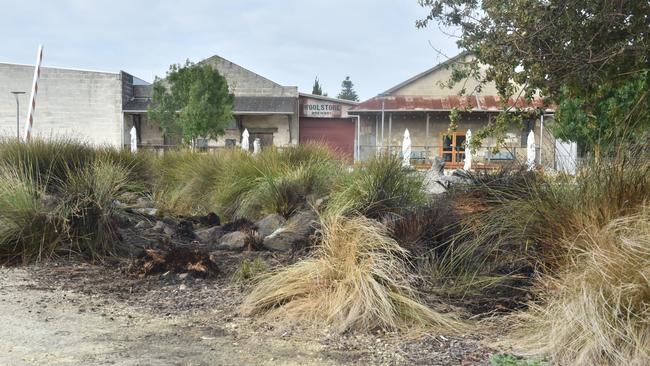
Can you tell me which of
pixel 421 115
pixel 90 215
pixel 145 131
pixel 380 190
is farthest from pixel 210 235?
pixel 145 131

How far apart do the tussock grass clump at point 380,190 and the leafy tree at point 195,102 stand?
752 inches

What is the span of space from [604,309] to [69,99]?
3800 centimetres

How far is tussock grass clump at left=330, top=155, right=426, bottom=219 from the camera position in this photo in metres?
6.57

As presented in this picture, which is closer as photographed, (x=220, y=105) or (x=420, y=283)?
(x=420, y=283)

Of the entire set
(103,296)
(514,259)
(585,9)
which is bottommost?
(103,296)

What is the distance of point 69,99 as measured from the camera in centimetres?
3691

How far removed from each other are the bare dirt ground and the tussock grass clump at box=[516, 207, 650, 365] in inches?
16.0

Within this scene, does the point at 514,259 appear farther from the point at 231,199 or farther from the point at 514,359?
the point at 231,199

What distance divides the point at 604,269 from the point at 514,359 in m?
0.74

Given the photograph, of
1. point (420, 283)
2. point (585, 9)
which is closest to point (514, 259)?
point (420, 283)

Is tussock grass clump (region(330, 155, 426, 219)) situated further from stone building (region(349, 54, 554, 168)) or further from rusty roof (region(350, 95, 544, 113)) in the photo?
stone building (region(349, 54, 554, 168))

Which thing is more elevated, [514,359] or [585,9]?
[585,9]

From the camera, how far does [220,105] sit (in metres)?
27.7

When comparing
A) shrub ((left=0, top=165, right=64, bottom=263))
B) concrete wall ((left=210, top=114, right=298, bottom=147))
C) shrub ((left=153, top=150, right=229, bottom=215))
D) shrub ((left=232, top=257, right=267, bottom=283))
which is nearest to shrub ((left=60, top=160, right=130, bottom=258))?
shrub ((left=0, top=165, right=64, bottom=263))
